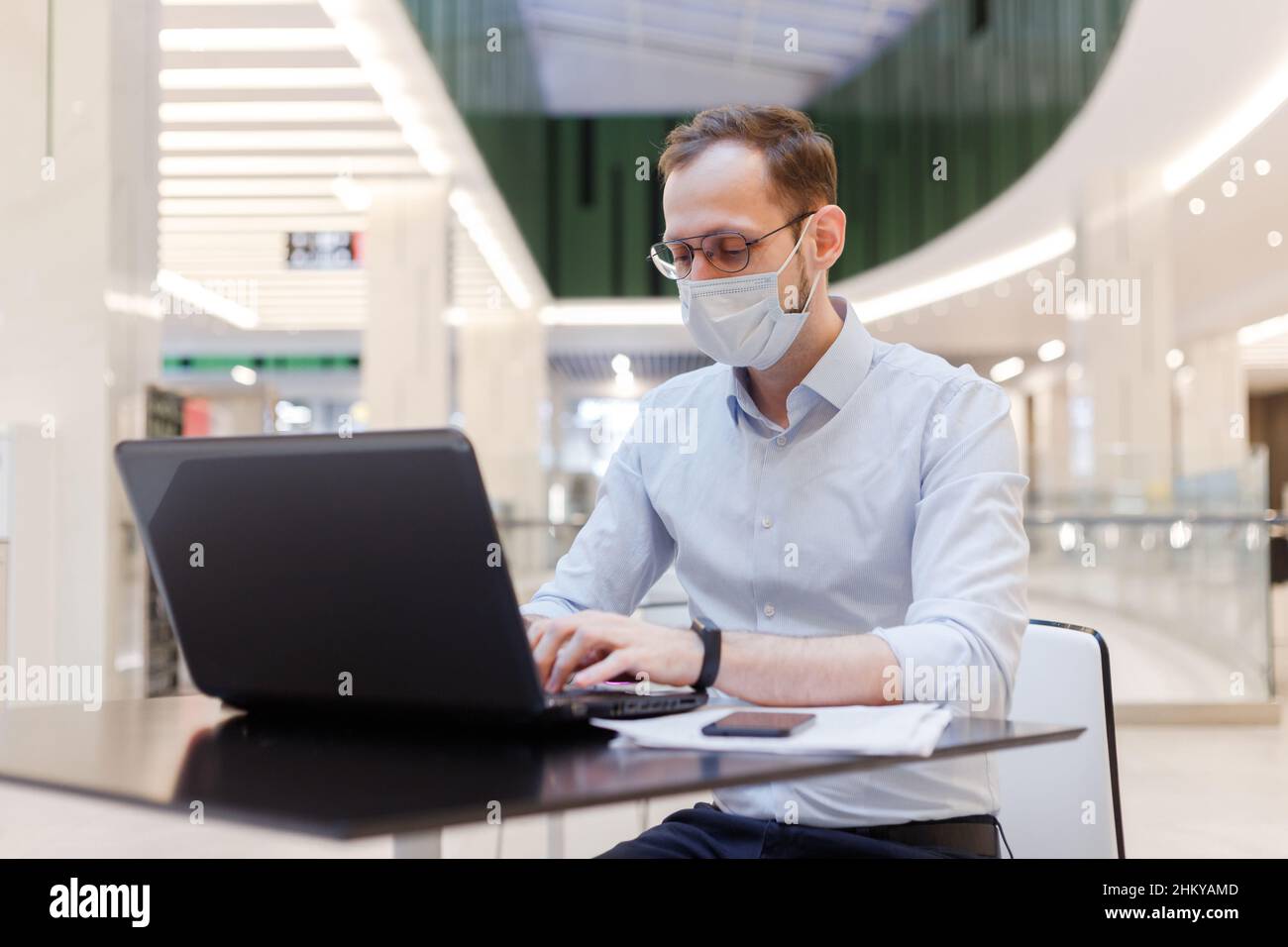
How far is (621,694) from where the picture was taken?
121cm

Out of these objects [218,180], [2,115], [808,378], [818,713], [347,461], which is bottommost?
[818,713]

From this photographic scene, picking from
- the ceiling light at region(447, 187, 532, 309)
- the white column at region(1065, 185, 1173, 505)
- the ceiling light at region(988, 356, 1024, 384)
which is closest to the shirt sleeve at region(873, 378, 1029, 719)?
the ceiling light at region(447, 187, 532, 309)

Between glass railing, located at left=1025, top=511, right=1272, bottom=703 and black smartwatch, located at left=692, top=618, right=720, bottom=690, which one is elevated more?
black smartwatch, located at left=692, top=618, right=720, bottom=690

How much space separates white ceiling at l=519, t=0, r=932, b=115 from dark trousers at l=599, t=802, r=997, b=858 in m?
13.1

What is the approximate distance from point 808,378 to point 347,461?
2.47ft

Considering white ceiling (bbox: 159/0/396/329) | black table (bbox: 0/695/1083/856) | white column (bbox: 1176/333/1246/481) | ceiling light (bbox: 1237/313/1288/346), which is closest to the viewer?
black table (bbox: 0/695/1083/856)

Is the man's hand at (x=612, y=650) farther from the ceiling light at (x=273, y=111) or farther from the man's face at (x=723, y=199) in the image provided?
the ceiling light at (x=273, y=111)

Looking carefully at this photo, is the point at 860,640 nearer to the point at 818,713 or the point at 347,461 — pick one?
the point at 818,713

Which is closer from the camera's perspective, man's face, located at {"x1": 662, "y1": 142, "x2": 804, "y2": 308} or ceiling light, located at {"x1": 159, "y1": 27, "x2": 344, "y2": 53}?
man's face, located at {"x1": 662, "y1": 142, "x2": 804, "y2": 308}

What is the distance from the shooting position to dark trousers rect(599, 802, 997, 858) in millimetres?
1334

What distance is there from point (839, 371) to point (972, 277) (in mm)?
15910

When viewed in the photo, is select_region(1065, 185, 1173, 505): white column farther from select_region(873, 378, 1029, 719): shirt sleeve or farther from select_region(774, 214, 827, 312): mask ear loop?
select_region(873, 378, 1029, 719): shirt sleeve

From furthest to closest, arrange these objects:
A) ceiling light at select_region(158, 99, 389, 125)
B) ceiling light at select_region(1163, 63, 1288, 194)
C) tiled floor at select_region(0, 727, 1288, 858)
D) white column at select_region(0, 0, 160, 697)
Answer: ceiling light at select_region(1163, 63, 1288, 194) → ceiling light at select_region(158, 99, 389, 125) → white column at select_region(0, 0, 160, 697) → tiled floor at select_region(0, 727, 1288, 858)
